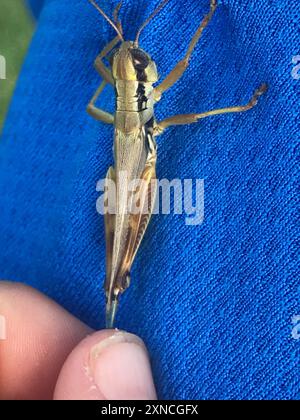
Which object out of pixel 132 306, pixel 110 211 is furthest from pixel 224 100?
pixel 132 306

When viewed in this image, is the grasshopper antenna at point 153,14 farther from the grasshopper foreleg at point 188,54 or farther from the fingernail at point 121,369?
the fingernail at point 121,369

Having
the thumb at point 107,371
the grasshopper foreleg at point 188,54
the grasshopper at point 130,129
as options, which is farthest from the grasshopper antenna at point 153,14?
the thumb at point 107,371

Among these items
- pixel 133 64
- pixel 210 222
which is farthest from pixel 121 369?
pixel 133 64

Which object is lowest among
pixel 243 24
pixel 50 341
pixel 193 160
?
pixel 50 341

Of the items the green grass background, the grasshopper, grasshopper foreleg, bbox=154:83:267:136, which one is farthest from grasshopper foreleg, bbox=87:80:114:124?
the green grass background

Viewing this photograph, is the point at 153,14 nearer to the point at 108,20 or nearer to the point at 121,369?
the point at 108,20
